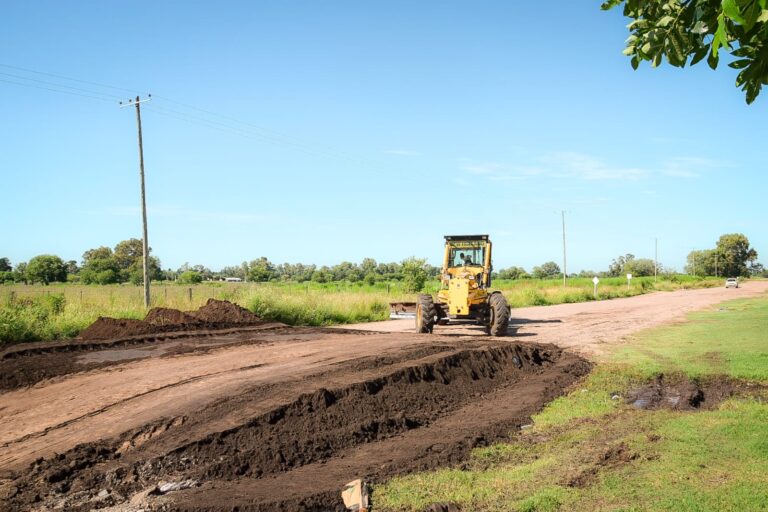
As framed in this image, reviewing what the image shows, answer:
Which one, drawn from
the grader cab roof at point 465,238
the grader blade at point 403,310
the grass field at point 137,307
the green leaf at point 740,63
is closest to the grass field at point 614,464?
the green leaf at point 740,63

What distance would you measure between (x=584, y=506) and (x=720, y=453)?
2189mm

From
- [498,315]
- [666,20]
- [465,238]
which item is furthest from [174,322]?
[666,20]

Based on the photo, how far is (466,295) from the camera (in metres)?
19.3

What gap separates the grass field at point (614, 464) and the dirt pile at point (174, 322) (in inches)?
532

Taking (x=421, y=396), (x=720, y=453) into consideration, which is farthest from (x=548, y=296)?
(x=720, y=453)

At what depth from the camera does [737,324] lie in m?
21.2

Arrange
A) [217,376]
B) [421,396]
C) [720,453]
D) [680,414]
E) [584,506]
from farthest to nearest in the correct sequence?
[217,376] < [421,396] < [680,414] < [720,453] < [584,506]

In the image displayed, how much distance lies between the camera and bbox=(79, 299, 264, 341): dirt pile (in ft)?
61.9

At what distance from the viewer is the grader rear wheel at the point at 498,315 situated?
19.2m

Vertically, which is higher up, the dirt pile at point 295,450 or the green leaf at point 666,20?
the green leaf at point 666,20

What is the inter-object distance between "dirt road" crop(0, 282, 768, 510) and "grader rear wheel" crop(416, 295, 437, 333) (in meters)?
3.48

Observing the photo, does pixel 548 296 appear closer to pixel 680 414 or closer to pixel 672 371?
pixel 672 371

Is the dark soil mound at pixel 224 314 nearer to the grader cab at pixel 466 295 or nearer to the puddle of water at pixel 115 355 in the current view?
the puddle of water at pixel 115 355

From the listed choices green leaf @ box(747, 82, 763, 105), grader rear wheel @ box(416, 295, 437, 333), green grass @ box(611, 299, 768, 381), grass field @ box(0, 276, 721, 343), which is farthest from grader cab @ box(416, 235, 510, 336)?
green leaf @ box(747, 82, 763, 105)
